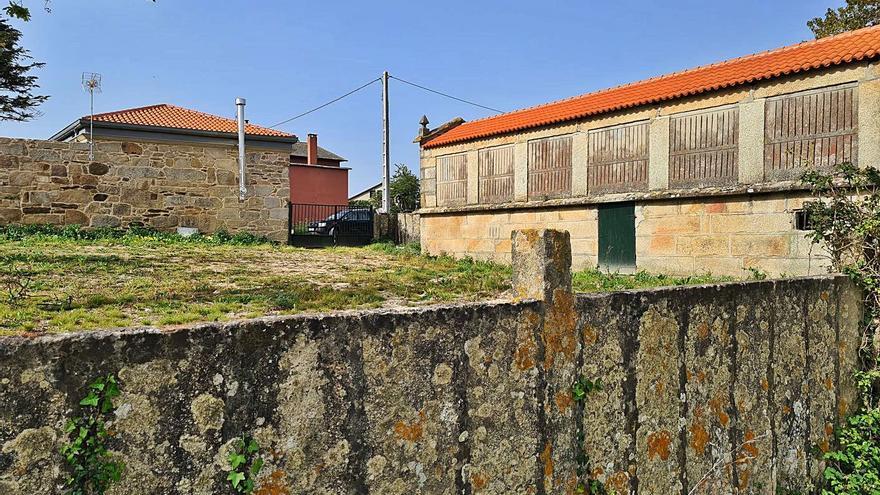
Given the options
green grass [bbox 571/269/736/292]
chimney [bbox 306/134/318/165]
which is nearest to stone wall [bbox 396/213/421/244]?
green grass [bbox 571/269/736/292]

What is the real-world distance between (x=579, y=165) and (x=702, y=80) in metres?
2.87

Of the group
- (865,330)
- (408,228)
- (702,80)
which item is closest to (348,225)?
(408,228)

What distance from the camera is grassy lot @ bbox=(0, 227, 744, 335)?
5992 millimetres

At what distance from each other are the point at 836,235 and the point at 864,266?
1.01 ft

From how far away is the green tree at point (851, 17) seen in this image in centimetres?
1939

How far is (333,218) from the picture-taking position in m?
22.0

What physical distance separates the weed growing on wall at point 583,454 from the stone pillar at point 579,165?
1054 centimetres

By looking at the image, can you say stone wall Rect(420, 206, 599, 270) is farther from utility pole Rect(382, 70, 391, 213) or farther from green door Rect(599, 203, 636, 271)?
utility pole Rect(382, 70, 391, 213)

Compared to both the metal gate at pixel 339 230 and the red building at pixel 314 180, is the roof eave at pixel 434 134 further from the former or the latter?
the red building at pixel 314 180

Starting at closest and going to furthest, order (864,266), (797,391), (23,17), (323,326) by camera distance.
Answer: (323,326)
(797,391)
(864,266)
(23,17)

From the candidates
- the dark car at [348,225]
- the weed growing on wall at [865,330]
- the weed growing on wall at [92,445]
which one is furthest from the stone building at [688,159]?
the weed growing on wall at [92,445]

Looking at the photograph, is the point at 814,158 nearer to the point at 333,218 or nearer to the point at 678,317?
the point at 678,317

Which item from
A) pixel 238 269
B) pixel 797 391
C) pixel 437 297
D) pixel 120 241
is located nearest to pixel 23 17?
pixel 238 269

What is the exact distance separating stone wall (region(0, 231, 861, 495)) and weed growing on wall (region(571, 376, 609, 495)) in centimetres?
3
